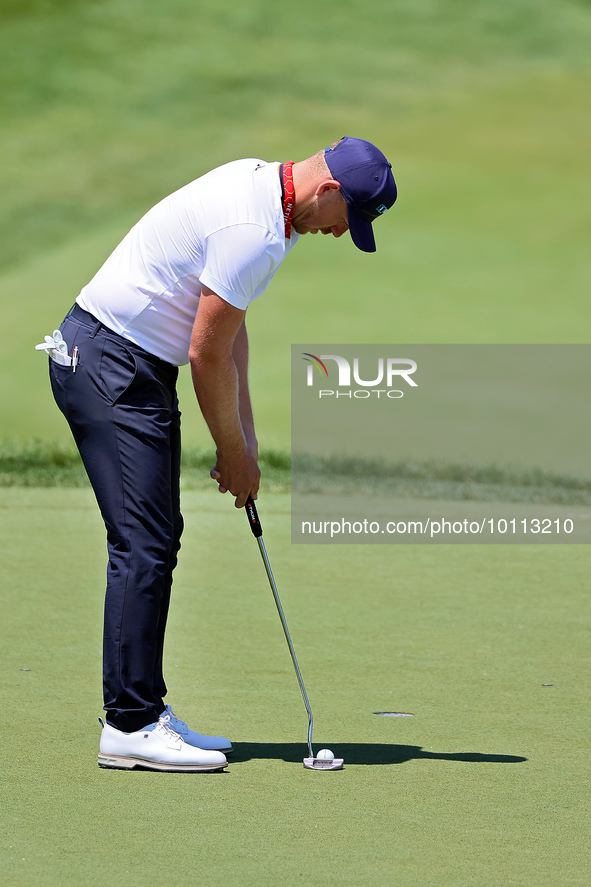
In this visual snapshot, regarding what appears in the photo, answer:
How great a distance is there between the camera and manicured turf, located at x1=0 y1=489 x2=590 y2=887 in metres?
1.93

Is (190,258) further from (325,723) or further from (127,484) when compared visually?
(325,723)

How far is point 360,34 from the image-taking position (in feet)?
33.8

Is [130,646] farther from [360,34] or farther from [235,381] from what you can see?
[360,34]

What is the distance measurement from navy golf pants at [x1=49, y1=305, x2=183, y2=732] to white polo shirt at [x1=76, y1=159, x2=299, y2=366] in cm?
5

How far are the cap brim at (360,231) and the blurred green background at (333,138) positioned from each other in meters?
6.43

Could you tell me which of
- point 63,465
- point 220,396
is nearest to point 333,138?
point 63,465

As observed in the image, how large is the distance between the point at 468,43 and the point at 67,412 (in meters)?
8.60

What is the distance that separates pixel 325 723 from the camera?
2.87m

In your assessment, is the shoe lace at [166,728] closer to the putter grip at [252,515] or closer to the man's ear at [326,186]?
the putter grip at [252,515]

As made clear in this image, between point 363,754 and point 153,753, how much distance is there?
0.47 metres

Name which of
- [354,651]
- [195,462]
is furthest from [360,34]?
[354,651]

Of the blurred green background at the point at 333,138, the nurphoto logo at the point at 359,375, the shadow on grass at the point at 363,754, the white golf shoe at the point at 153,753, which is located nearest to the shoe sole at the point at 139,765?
the white golf shoe at the point at 153,753

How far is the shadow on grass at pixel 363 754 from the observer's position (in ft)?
8.34

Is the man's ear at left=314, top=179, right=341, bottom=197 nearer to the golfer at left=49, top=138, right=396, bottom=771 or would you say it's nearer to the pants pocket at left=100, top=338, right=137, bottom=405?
the golfer at left=49, top=138, right=396, bottom=771
